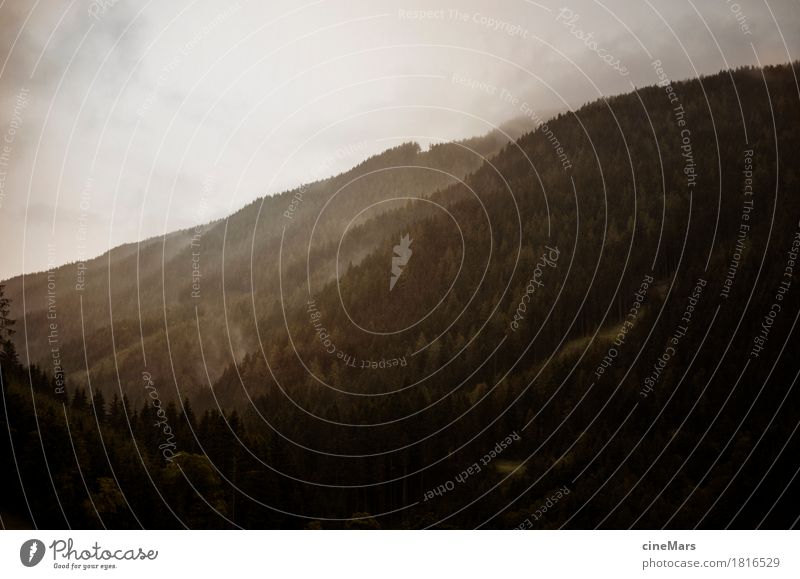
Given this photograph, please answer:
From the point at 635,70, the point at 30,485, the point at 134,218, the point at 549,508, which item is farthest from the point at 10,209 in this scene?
the point at 635,70

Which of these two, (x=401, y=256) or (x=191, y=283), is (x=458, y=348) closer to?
(x=401, y=256)

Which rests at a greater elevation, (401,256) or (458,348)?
(401,256)
